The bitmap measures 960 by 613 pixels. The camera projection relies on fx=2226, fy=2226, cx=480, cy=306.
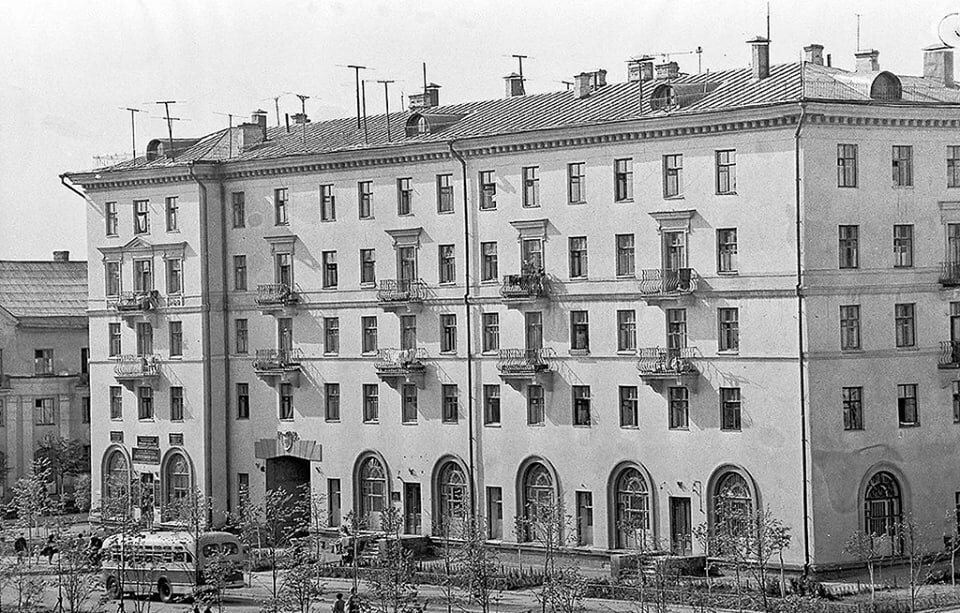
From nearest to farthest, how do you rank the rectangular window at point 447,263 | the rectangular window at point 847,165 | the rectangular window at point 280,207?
the rectangular window at point 847,165, the rectangular window at point 447,263, the rectangular window at point 280,207

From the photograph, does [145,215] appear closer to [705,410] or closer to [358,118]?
[358,118]

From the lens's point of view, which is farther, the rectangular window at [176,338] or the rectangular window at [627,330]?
the rectangular window at [176,338]

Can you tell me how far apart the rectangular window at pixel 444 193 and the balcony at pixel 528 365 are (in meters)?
6.75

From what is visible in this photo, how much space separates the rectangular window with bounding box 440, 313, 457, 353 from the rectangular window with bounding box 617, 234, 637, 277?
353 inches

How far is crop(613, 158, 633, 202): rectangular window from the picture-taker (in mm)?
81000

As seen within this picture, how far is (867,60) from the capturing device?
83.4 m

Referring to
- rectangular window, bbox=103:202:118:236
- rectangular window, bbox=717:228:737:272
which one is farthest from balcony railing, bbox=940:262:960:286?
rectangular window, bbox=103:202:118:236

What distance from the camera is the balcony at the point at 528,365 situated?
83.7 metres

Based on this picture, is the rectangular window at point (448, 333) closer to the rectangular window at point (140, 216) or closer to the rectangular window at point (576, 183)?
the rectangular window at point (576, 183)

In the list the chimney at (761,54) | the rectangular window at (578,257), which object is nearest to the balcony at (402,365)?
the rectangular window at (578,257)

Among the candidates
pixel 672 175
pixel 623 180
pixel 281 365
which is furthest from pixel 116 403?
pixel 672 175

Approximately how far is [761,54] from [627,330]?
11063 millimetres

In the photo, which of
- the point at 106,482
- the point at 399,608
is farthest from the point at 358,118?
the point at 399,608

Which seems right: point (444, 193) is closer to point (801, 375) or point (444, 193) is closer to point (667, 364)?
point (667, 364)
